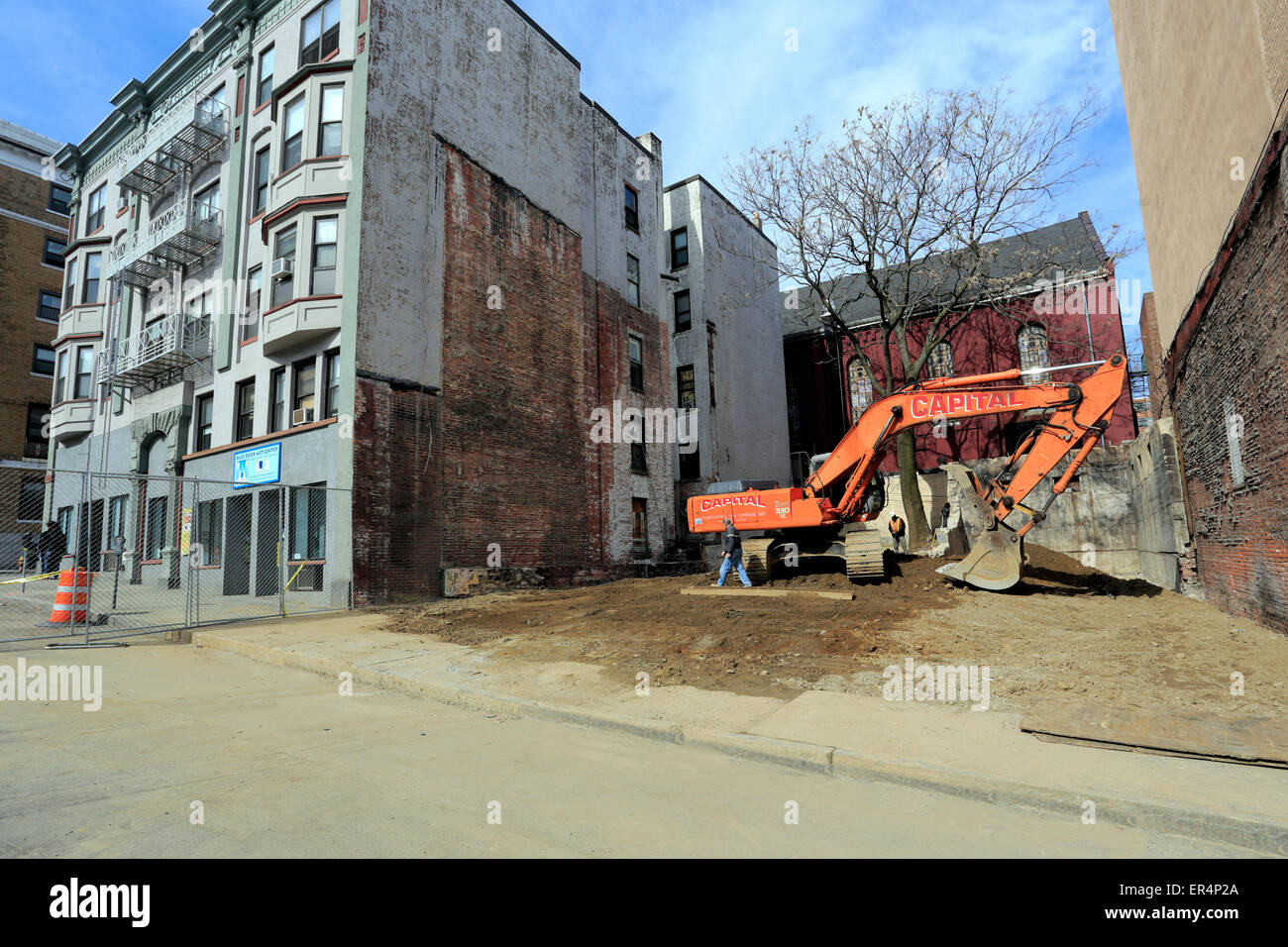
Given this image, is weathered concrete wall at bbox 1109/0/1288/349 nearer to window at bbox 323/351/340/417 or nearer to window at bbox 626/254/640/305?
window at bbox 626/254/640/305

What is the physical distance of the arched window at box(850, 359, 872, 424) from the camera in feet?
110

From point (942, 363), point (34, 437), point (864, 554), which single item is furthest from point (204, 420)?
point (942, 363)

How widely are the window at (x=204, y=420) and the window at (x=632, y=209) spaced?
16281mm

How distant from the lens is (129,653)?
10523mm

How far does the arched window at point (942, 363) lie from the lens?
30781mm

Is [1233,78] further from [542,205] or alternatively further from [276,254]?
[276,254]

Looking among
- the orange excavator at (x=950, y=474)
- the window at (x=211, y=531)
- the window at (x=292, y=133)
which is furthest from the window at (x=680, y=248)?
the window at (x=211, y=531)

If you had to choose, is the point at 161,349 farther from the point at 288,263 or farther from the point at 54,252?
the point at 54,252

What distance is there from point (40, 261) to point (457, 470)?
35407 mm

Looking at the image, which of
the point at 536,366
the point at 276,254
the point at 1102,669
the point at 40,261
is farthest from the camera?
the point at 40,261

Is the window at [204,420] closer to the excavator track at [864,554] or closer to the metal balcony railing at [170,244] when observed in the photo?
the metal balcony railing at [170,244]

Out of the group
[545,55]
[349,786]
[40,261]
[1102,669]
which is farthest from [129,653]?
[40,261]

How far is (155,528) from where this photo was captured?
2289 cm
